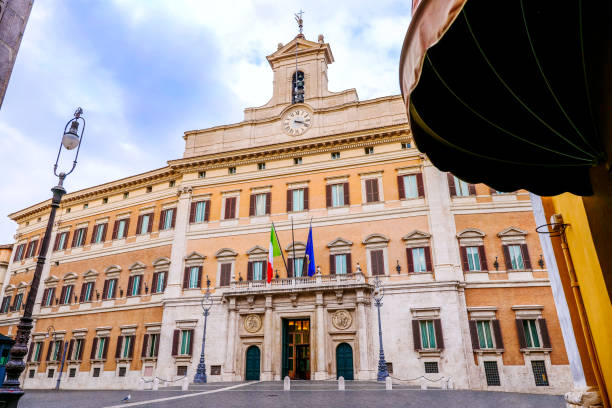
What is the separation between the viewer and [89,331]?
25.8m

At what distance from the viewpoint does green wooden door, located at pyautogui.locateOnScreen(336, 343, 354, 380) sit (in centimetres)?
1886

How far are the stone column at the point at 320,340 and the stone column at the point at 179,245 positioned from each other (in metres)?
8.80

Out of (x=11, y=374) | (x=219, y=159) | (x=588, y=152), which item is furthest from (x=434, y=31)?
(x=219, y=159)

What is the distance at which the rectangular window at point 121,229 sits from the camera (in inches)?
1087

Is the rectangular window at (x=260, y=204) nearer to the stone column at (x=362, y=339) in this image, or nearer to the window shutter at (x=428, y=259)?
the stone column at (x=362, y=339)

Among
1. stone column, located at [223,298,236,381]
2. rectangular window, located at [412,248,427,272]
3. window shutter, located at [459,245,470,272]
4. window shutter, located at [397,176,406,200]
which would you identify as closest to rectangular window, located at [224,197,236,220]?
stone column, located at [223,298,236,381]

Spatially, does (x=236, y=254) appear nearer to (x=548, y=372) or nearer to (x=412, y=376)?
(x=412, y=376)

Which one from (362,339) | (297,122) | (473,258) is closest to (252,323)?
(362,339)

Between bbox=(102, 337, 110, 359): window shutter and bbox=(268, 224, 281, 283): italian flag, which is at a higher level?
bbox=(268, 224, 281, 283): italian flag

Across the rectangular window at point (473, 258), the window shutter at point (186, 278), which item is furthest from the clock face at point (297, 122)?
the rectangular window at point (473, 258)

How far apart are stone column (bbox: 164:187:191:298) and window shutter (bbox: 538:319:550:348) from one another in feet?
61.7

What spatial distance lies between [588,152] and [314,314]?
17.7 metres

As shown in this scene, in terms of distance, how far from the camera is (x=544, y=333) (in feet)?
57.2

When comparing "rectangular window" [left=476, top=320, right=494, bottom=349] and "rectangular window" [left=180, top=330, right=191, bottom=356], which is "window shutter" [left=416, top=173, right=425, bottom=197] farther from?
"rectangular window" [left=180, top=330, right=191, bottom=356]
